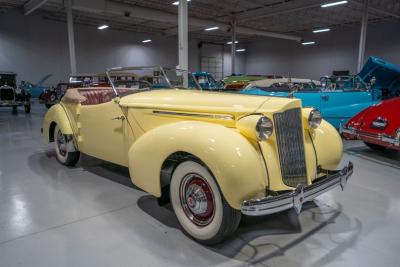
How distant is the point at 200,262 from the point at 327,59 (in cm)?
2256

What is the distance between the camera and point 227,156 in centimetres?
205

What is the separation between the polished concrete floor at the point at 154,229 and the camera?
2.16 m

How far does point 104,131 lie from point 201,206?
186 centimetres

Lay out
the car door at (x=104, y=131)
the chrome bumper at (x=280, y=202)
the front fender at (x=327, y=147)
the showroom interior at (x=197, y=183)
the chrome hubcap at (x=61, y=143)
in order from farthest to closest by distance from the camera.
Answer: the chrome hubcap at (x=61, y=143) → the car door at (x=104, y=131) → the front fender at (x=327, y=147) → the showroom interior at (x=197, y=183) → the chrome bumper at (x=280, y=202)

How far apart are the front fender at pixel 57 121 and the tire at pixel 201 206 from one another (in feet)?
8.00

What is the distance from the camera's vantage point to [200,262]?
6.91 feet

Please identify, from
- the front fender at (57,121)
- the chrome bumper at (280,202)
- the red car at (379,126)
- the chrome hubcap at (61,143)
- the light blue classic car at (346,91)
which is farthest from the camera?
the light blue classic car at (346,91)

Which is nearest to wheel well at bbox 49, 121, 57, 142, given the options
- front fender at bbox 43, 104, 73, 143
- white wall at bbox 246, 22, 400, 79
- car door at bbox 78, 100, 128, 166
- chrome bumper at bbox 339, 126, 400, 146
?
front fender at bbox 43, 104, 73, 143

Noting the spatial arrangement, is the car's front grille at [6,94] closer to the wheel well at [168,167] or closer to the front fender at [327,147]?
the wheel well at [168,167]

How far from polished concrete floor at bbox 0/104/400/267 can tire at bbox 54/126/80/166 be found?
426 mm

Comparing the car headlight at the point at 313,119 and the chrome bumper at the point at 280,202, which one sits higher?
the car headlight at the point at 313,119

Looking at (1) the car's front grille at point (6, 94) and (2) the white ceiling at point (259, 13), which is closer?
(1) the car's front grille at point (6, 94)

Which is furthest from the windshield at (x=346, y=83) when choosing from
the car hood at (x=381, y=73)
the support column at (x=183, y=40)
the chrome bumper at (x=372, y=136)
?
the support column at (x=183, y=40)

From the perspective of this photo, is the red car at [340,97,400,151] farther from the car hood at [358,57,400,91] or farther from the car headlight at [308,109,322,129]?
the car hood at [358,57,400,91]
